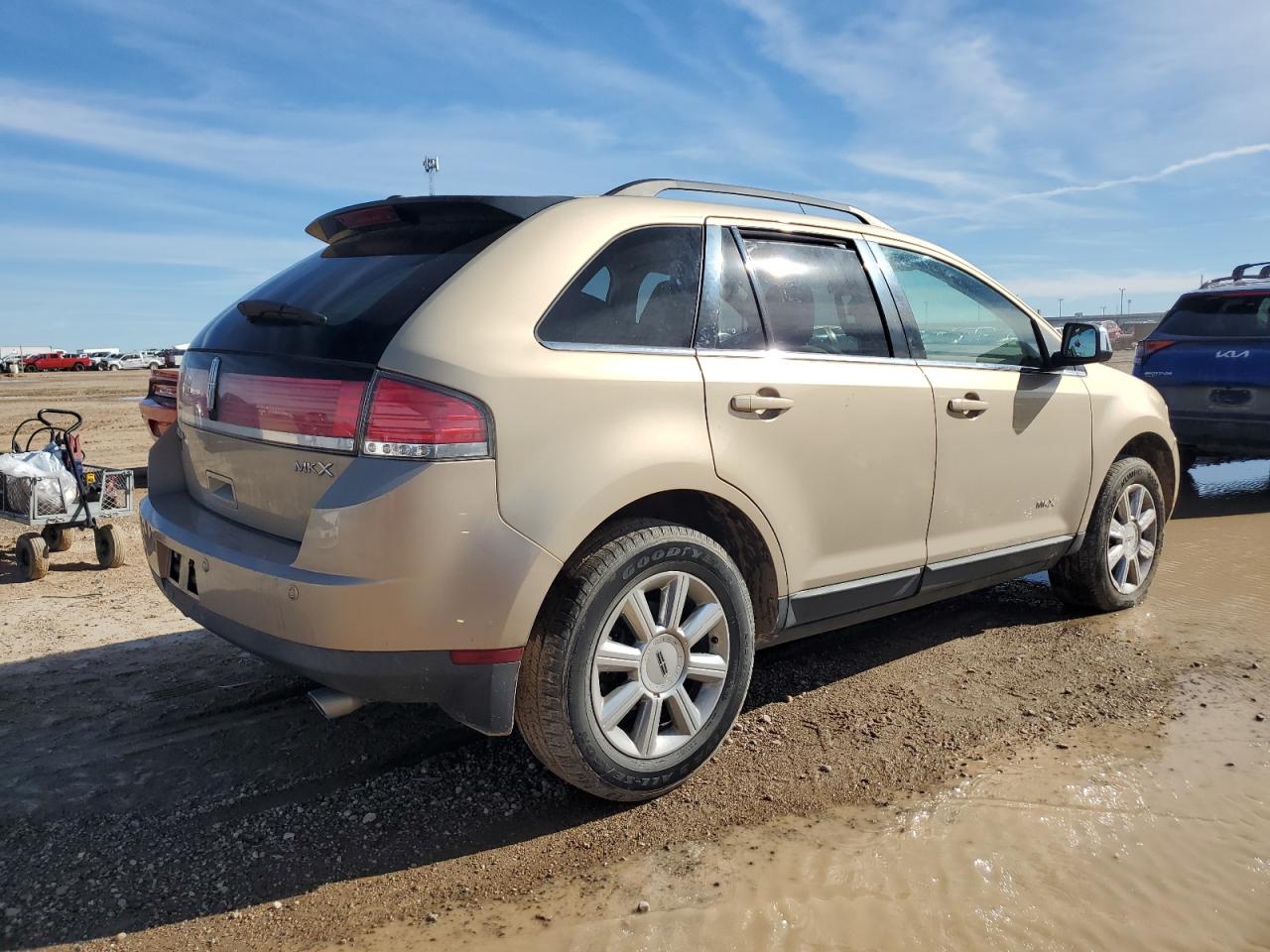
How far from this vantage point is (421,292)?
8.87 feet

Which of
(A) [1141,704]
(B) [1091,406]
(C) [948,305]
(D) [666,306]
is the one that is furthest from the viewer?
(B) [1091,406]

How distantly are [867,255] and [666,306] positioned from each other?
110cm

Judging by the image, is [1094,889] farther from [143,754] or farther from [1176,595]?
[1176,595]

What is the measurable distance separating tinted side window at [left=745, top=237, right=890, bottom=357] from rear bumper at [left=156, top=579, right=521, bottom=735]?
148cm

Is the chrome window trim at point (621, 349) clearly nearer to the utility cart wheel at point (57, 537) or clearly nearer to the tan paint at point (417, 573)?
the tan paint at point (417, 573)

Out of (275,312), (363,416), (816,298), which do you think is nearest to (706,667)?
(363,416)

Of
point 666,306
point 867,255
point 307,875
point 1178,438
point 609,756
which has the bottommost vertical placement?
point 307,875

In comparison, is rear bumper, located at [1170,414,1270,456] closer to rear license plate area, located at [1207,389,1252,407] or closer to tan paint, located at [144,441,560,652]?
rear license plate area, located at [1207,389,1252,407]

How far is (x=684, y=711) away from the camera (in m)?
2.99

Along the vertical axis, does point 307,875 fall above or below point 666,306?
below

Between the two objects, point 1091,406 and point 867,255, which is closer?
point 867,255

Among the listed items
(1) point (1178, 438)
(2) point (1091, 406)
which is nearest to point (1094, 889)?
(2) point (1091, 406)

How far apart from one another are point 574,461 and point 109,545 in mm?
4931

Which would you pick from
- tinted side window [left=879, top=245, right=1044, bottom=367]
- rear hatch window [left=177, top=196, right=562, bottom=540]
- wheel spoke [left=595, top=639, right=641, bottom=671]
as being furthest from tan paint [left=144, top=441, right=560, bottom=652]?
tinted side window [left=879, top=245, right=1044, bottom=367]
